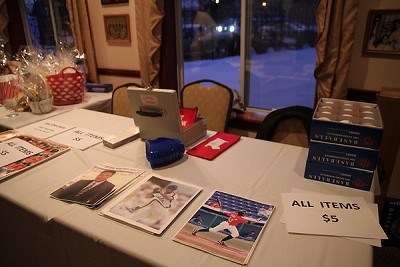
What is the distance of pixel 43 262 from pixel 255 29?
2.35m

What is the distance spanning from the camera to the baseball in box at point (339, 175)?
3.38 feet

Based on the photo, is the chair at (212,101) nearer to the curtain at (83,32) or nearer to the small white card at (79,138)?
the small white card at (79,138)

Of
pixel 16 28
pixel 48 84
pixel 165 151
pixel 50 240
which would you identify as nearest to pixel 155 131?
pixel 165 151

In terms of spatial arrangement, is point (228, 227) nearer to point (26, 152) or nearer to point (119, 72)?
point (26, 152)

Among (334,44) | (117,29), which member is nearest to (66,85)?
(117,29)

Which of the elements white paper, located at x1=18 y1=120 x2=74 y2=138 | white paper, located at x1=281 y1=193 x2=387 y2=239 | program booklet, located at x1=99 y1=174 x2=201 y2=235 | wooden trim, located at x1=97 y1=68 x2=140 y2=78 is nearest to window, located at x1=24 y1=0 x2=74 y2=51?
wooden trim, located at x1=97 y1=68 x2=140 y2=78

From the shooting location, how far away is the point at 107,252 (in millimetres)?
850

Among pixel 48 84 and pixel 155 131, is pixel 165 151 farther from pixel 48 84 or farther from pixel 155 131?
pixel 48 84

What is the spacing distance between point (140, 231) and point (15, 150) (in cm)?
92

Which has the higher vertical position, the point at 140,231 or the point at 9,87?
the point at 9,87

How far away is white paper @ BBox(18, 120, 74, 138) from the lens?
5.41ft

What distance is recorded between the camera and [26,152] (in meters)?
1.39

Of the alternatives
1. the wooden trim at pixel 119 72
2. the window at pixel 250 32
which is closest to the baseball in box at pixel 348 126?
the window at pixel 250 32

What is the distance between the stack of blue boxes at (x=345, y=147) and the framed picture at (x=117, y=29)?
2.44 meters
